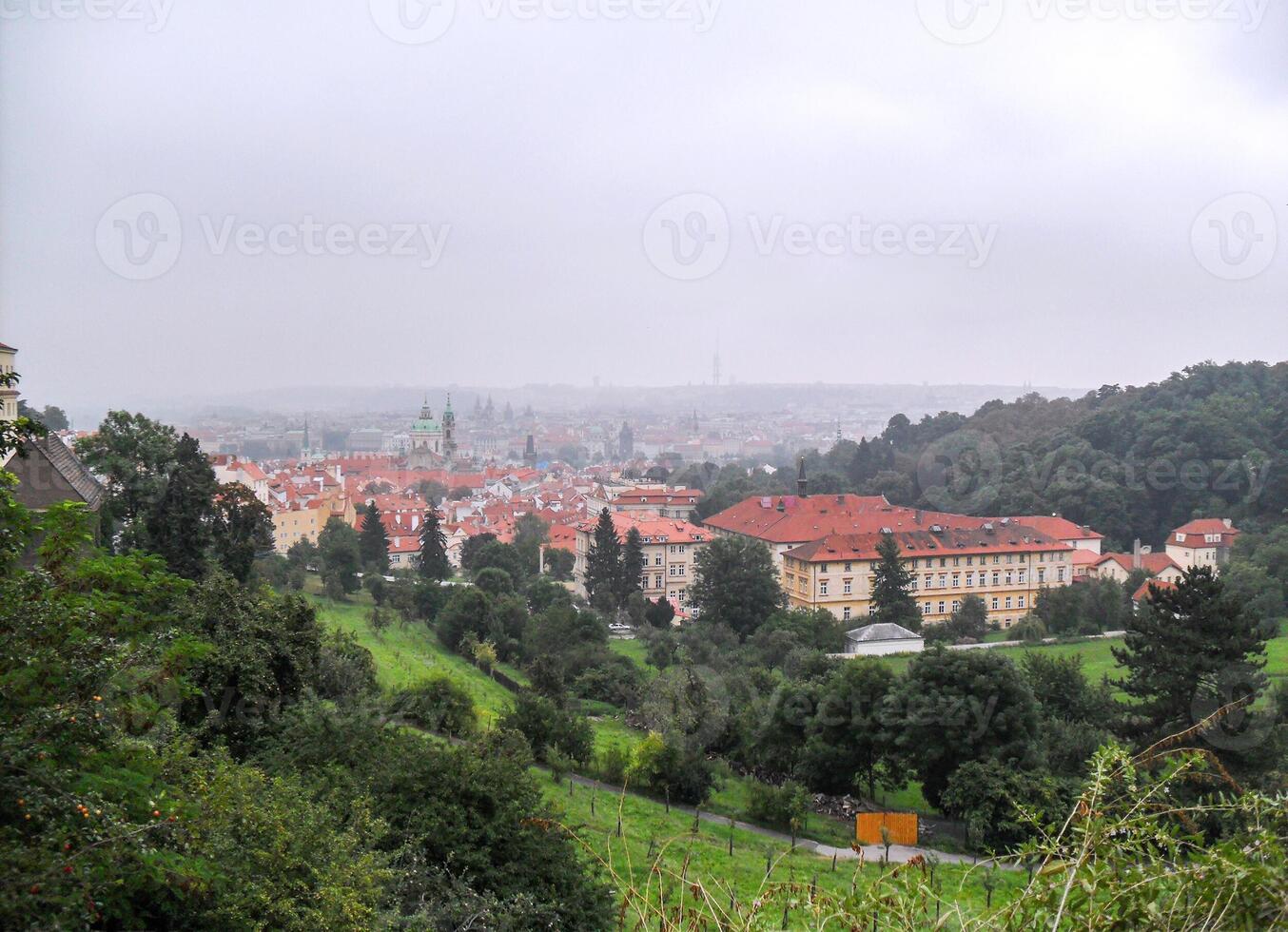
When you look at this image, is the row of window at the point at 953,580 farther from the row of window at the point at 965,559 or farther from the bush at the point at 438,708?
the bush at the point at 438,708

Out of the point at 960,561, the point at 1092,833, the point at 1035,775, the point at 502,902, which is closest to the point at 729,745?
the point at 1035,775

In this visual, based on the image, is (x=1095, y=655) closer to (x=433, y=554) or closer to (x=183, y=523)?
(x=433, y=554)

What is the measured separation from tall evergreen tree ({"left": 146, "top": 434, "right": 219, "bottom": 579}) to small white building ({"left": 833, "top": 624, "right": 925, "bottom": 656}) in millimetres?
17793

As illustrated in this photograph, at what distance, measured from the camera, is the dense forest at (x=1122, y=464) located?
47.2 m

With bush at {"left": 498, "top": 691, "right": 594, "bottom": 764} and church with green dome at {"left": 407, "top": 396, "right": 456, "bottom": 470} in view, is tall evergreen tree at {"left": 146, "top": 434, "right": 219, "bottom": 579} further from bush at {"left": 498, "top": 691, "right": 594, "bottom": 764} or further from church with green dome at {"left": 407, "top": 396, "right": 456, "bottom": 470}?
church with green dome at {"left": 407, "top": 396, "right": 456, "bottom": 470}

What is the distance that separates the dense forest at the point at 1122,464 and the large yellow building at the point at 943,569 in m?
9.33

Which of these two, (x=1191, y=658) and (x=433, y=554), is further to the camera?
(x=433, y=554)

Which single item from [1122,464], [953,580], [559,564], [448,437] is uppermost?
[1122,464]

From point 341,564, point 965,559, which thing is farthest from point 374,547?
point 965,559

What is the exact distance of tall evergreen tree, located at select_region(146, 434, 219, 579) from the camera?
1664cm

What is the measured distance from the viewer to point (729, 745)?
17297 millimetres

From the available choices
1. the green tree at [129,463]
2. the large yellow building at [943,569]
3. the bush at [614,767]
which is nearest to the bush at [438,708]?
the bush at [614,767]

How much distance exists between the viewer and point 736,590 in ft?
102

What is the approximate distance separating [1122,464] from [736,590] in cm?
3012
